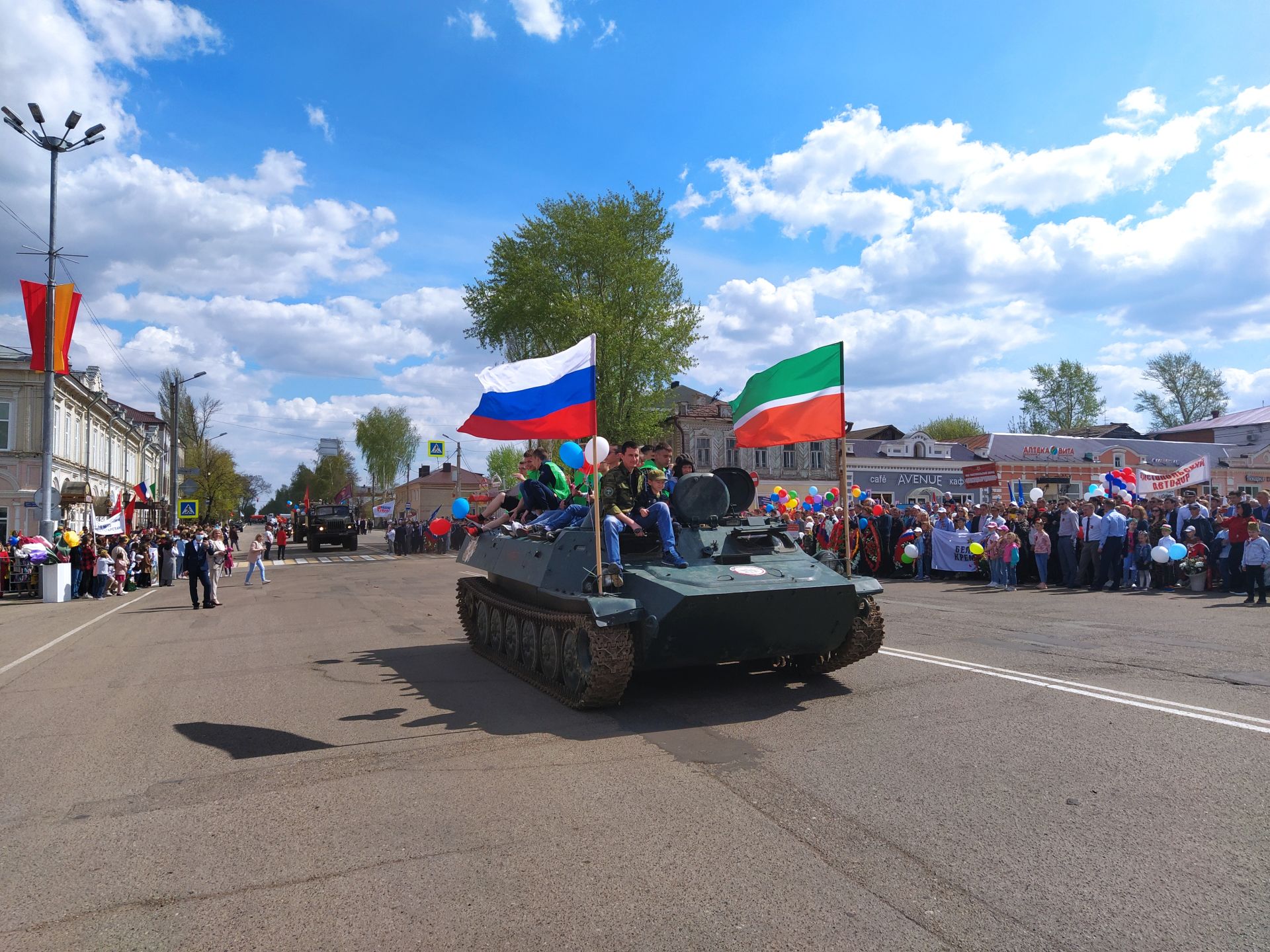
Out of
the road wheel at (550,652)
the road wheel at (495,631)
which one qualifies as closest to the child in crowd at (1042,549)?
the road wheel at (495,631)

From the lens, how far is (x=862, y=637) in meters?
8.01

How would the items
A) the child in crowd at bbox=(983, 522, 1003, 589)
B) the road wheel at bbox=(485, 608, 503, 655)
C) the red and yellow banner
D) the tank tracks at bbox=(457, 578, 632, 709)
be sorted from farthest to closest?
1. the red and yellow banner
2. the child in crowd at bbox=(983, 522, 1003, 589)
3. the road wheel at bbox=(485, 608, 503, 655)
4. the tank tracks at bbox=(457, 578, 632, 709)

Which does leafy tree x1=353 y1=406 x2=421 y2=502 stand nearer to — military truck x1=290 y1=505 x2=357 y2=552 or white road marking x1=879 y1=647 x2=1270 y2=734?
military truck x1=290 y1=505 x2=357 y2=552

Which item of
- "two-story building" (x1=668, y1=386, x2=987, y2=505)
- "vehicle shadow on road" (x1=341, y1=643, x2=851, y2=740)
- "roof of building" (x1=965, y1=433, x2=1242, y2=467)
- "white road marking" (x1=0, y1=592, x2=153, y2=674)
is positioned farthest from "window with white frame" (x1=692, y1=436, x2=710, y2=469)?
"vehicle shadow on road" (x1=341, y1=643, x2=851, y2=740)

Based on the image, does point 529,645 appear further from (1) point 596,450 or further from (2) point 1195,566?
(2) point 1195,566

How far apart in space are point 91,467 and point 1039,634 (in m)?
46.9

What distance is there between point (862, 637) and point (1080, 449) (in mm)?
47719

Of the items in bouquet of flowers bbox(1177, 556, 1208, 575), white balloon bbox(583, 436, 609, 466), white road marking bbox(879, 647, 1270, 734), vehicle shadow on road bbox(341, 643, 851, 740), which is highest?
white balloon bbox(583, 436, 609, 466)

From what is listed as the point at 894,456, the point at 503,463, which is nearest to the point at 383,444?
the point at 503,463

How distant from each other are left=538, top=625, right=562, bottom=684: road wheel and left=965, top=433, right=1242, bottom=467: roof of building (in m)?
44.5

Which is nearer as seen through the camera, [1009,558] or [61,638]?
[61,638]

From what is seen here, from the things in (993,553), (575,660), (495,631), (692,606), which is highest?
(692,606)

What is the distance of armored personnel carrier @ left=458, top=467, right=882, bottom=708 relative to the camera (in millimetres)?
7168

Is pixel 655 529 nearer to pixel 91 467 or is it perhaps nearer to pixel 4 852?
pixel 4 852
